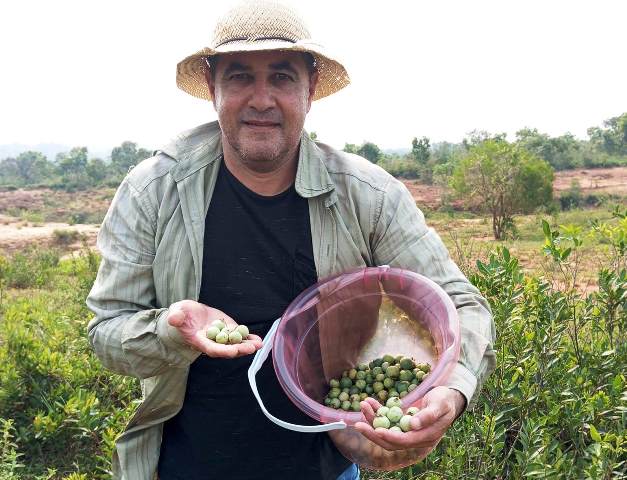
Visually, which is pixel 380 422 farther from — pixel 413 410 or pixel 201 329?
pixel 201 329

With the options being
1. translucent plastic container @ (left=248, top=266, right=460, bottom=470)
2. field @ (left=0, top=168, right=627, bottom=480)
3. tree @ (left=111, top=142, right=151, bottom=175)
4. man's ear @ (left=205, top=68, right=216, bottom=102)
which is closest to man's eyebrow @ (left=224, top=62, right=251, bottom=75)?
man's ear @ (left=205, top=68, right=216, bottom=102)

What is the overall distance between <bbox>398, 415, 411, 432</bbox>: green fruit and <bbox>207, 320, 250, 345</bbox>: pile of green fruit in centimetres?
49

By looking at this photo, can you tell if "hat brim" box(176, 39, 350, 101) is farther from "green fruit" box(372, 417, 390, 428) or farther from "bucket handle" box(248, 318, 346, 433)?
"green fruit" box(372, 417, 390, 428)

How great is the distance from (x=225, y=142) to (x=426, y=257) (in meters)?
0.77

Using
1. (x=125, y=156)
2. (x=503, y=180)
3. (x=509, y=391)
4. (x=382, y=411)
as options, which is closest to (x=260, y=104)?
(x=382, y=411)

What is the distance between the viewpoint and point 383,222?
1.99 metres

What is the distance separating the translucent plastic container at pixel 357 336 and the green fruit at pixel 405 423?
4.1 inches

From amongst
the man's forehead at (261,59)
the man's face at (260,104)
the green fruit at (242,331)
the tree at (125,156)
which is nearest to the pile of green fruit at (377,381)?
the green fruit at (242,331)

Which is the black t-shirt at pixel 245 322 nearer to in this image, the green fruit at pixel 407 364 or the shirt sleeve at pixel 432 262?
the shirt sleeve at pixel 432 262

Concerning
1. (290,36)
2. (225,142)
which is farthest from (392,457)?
(290,36)

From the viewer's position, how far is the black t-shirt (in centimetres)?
199

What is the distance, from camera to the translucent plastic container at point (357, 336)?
174 cm

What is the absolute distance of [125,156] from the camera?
187 ft

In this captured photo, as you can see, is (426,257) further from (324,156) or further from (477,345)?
(324,156)
